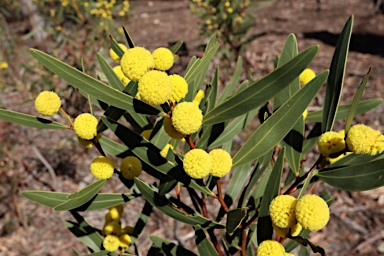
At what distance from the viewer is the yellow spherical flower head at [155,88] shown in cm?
51

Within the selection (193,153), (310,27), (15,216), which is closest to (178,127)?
(193,153)

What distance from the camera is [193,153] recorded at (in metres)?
0.60

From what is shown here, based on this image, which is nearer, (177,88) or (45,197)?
(177,88)

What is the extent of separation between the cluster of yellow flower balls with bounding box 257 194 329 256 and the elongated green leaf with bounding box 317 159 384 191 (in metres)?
0.07

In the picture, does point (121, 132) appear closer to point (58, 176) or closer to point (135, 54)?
point (135, 54)

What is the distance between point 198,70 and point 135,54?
159mm

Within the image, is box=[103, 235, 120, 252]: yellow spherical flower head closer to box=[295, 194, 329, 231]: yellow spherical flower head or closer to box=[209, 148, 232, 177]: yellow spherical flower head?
box=[209, 148, 232, 177]: yellow spherical flower head

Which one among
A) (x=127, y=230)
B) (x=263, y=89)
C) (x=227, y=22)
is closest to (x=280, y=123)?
(x=263, y=89)

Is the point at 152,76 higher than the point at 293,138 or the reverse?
higher

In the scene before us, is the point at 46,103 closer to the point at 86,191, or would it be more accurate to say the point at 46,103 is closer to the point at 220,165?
the point at 86,191

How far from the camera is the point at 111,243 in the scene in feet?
2.89

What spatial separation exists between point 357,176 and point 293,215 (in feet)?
0.41

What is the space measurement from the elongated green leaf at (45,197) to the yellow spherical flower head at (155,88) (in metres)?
0.39

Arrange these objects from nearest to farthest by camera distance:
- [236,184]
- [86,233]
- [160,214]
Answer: [86,233] < [236,184] < [160,214]
